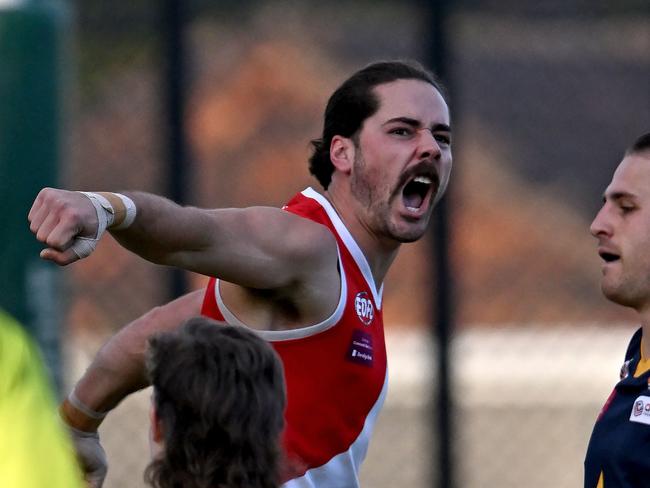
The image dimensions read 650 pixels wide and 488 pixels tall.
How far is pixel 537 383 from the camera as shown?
20.0ft

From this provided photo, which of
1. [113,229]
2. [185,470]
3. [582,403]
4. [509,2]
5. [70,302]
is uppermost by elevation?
[509,2]

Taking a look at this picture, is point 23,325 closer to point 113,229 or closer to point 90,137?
point 90,137

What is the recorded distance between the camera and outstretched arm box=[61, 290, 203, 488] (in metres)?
3.88

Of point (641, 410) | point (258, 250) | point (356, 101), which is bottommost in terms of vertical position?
point (641, 410)

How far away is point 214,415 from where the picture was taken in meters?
2.39

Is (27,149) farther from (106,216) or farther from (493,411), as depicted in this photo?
(493,411)

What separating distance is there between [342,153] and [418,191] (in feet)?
0.83

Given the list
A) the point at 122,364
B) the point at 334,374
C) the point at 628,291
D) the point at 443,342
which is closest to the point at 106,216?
the point at 334,374

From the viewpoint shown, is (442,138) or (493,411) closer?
(442,138)

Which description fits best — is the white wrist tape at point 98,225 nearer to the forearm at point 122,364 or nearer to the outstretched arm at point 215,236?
the outstretched arm at point 215,236

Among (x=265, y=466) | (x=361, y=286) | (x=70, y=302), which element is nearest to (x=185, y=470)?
(x=265, y=466)

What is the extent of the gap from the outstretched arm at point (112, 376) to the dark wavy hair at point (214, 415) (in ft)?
4.57

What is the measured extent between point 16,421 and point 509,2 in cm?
474

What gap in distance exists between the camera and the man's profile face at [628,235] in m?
3.39
